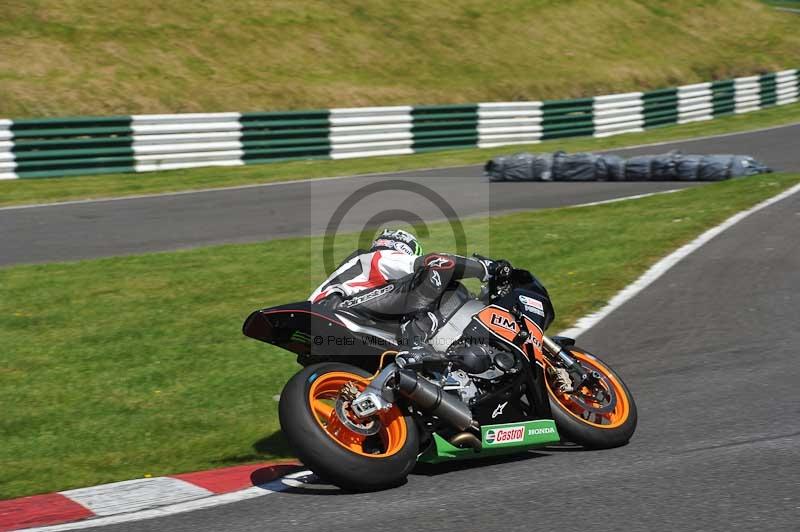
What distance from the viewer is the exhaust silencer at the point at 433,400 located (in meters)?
5.27

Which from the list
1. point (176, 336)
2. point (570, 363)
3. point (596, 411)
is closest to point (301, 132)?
point (176, 336)

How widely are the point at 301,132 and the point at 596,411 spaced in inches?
645

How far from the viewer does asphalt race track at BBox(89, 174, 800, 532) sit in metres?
4.61

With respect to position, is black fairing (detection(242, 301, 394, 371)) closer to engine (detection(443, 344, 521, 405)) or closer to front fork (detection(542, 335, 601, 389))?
engine (detection(443, 344, 521, 405))

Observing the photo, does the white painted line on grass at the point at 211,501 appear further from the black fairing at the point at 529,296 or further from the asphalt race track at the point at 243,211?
the asphalt race track at the point at 243,211

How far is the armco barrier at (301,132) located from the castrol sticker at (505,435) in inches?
587

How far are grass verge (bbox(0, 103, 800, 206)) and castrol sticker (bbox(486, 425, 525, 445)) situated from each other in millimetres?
12780

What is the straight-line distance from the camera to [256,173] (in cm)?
1983

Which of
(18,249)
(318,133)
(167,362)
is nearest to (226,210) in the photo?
(18,249)

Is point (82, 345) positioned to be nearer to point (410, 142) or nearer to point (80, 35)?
point (410, 142)

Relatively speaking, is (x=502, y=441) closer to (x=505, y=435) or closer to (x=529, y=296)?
(x=505, y=435)

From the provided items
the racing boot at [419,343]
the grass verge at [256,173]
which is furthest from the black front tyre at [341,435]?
the grass verge at [256,173]

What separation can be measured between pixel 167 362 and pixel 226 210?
7.96 meters

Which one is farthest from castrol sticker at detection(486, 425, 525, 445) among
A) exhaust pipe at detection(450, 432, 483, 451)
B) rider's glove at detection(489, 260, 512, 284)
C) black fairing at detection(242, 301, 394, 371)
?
rider's glove at detection(489, 260, 512, 284)
